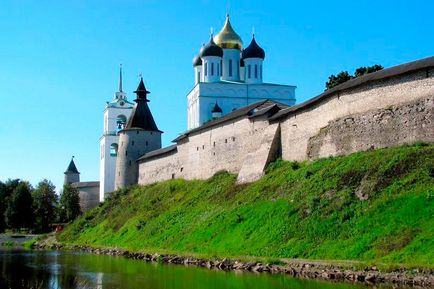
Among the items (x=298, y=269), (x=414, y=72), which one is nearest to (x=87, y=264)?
(x=298, y=269)

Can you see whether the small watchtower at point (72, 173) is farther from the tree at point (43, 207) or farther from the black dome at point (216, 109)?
the black dome at point (216, 109)

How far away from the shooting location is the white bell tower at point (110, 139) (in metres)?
57.1

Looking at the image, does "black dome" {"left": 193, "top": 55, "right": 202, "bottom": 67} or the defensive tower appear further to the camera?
"black dome" {"left": 193, "top": 55, "right": 202, "bottom": 67}

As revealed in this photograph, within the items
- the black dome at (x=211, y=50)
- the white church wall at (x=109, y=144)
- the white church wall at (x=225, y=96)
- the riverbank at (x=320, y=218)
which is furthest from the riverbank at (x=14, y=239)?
the black dome at (x=211, y=50)

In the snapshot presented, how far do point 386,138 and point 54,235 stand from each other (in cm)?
2618

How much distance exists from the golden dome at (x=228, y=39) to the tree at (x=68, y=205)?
18.2 meters

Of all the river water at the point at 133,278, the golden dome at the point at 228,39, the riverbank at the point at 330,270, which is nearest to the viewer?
the riverbank at the point at 330,270

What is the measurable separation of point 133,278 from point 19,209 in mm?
39723

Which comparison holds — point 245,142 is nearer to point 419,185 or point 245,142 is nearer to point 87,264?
point 87,264

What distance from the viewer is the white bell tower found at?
57125 millimetres

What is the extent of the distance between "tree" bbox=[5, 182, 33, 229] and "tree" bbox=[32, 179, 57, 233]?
1.79 feet

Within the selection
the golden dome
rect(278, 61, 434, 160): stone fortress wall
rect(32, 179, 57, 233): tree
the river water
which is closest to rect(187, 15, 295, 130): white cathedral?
the golden dome

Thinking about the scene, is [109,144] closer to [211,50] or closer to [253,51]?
[211,50]

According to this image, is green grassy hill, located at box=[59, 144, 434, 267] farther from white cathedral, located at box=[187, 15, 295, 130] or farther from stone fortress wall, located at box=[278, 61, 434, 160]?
white cathedral, located at box=[187, 15, 295, 130]
